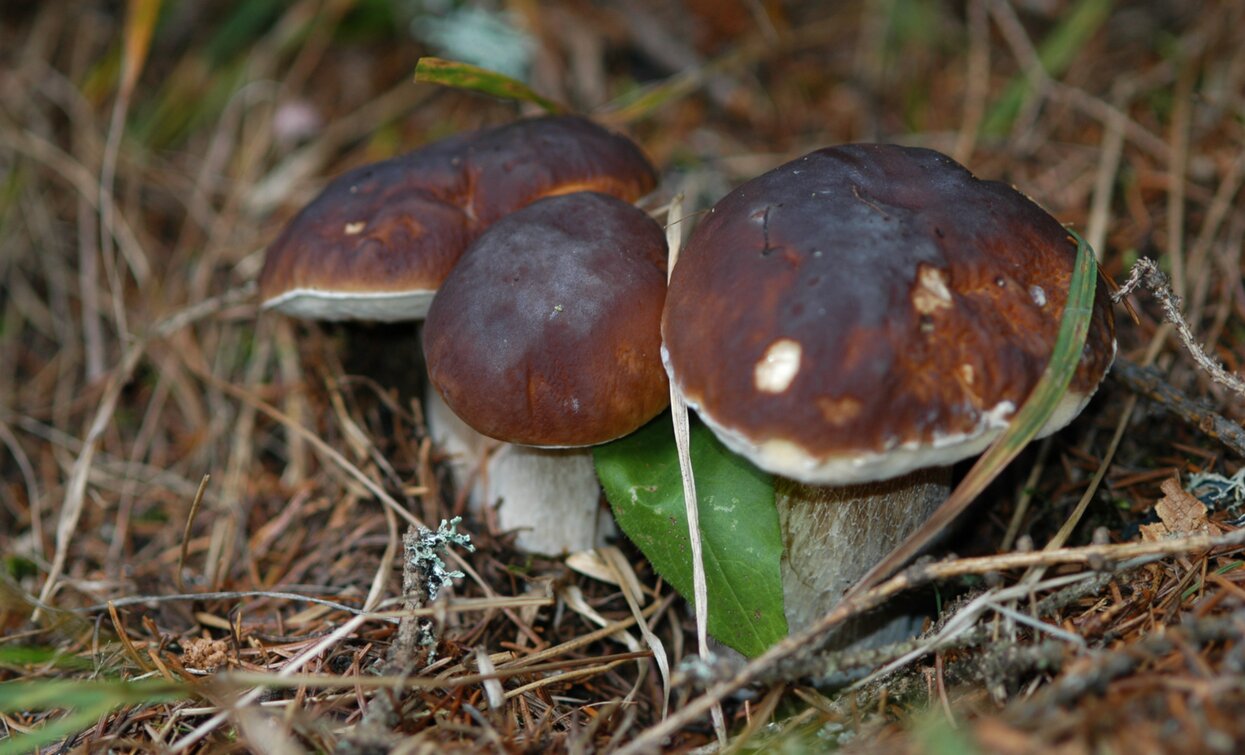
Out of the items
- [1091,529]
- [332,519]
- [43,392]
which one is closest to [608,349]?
[332,519]

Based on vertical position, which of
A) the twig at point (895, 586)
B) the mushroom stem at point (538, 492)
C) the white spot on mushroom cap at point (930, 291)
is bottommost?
the mushroom stem at point (538, 492)

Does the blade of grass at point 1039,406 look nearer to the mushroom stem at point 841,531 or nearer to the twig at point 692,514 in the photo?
the mushroom stem at point 841,531

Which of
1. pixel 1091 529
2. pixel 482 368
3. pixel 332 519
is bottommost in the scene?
pixel 332 519

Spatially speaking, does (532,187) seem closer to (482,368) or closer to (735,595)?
(482,368)

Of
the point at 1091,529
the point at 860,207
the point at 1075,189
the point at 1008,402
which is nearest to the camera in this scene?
the point at 1008,402

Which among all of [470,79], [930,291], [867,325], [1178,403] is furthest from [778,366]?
[470,79]

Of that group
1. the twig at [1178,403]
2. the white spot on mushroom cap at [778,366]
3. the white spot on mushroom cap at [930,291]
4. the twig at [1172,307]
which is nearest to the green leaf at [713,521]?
the white spot on mushroom cap at [778,366]

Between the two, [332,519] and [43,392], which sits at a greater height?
[332,519]
